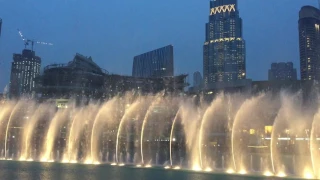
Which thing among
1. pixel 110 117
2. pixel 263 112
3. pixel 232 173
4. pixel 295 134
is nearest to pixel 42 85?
pixel 110 117

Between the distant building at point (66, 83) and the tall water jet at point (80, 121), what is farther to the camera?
the distant building at point (66, 83)

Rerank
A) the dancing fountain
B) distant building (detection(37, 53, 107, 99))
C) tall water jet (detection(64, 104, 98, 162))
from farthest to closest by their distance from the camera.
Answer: distant building (detection(37, 53, 107, 99)) → the dancing fountain → tall water jet (detection(64, 104, 98, 162))

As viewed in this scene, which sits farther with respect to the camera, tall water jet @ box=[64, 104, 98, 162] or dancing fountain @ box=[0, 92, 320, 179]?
dancing fountain @ box=[0, 92, 320, 179]

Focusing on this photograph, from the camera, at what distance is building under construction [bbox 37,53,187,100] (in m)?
107

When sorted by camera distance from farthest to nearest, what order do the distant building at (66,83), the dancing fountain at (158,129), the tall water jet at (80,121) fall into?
the distant building at (66,83) < the dancing fountain at (158,129) < the tall water jet at (80,121)

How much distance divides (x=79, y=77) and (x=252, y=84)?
5833 centimetres

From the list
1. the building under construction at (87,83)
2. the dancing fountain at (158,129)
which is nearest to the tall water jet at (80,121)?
the dancing fountain at (158,129)

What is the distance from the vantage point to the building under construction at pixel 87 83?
4222 inches

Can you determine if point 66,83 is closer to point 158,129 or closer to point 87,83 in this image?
point 87,83

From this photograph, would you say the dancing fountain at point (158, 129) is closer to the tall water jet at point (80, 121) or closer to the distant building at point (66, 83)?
the tall water jet at point (80, 121)

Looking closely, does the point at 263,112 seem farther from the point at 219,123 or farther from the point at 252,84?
the point at 252,84

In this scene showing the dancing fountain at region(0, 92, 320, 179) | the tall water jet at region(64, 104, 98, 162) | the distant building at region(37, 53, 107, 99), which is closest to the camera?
the tall water jet at region(64, 104, 98, 162)

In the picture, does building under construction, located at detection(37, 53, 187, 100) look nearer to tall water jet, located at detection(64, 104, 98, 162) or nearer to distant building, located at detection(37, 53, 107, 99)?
distant building, located at detection(37, 53, 107, 99)

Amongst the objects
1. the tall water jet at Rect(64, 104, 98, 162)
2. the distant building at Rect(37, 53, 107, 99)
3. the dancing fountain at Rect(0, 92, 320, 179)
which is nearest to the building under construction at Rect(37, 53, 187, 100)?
the distant building at Rect(37, 53, 107, 99)
